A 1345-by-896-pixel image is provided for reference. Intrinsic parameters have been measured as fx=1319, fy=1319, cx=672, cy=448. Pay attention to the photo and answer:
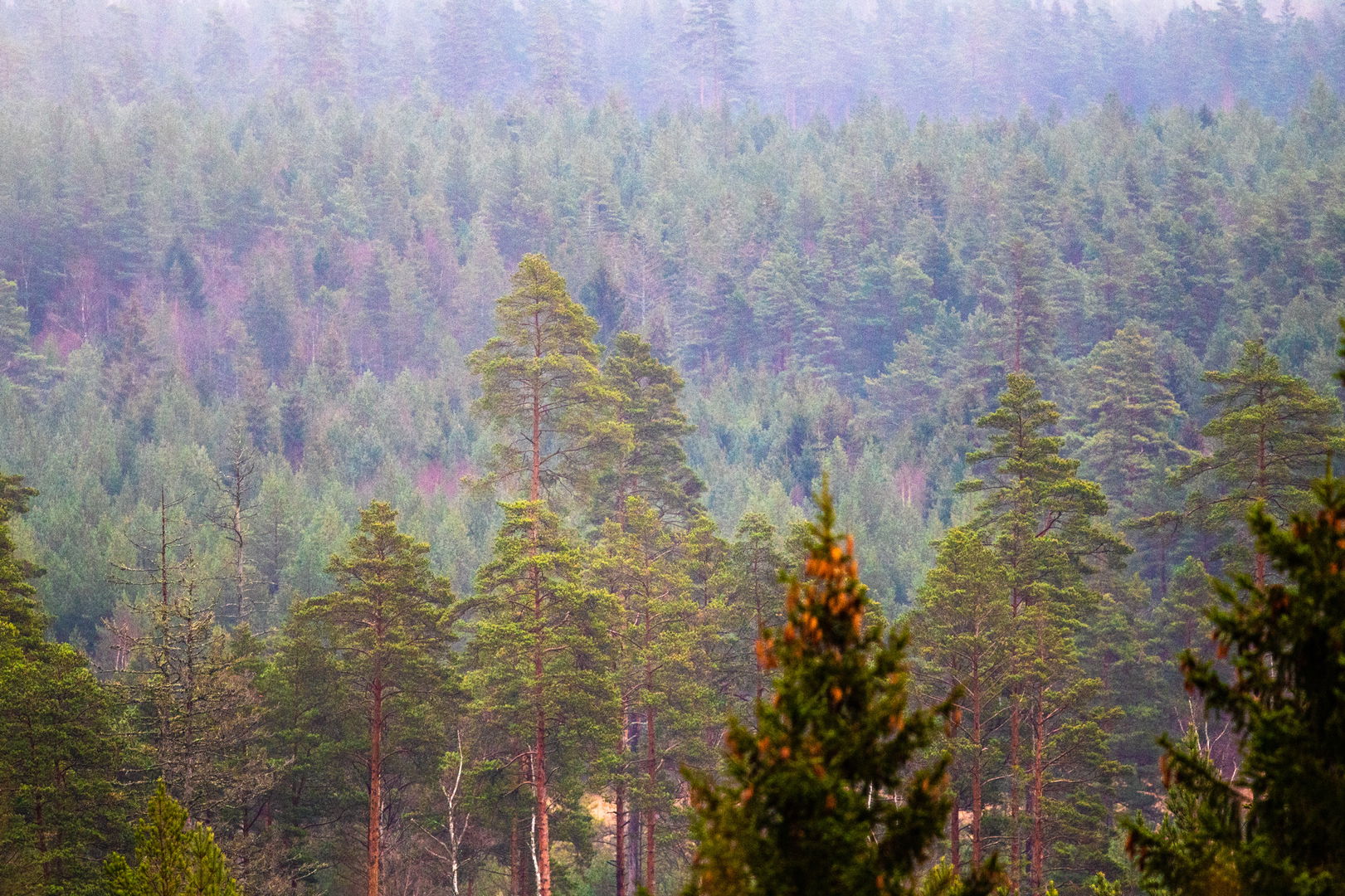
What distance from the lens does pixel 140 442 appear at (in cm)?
7338

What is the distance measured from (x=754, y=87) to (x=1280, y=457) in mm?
158732

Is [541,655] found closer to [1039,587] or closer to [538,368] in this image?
[538,368]

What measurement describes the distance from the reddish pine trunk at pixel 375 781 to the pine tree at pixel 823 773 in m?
20.1

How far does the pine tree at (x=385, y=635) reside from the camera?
1075 inches

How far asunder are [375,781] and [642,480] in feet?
58.9

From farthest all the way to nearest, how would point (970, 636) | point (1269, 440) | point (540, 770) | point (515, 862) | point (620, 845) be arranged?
1. point (620, 845)
2. point (515, 862)
3. point (1269, 440)
4. point (540, 770)
5. point (970, 636)

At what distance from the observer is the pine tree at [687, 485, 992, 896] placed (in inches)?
279

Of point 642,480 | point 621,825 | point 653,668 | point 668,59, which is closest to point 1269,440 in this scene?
point 653,668

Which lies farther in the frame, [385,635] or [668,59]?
[668,59]

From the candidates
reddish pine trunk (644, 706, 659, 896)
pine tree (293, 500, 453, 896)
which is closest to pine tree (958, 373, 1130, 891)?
reddish pine trunk (644, 706, 659, 896)

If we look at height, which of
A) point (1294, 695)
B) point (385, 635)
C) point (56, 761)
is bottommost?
point (1294, 695)

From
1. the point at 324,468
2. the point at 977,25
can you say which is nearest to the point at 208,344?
the point at 324,468

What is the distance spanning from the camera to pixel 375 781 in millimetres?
27047

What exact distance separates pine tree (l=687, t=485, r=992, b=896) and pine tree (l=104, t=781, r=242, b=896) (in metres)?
9.39
